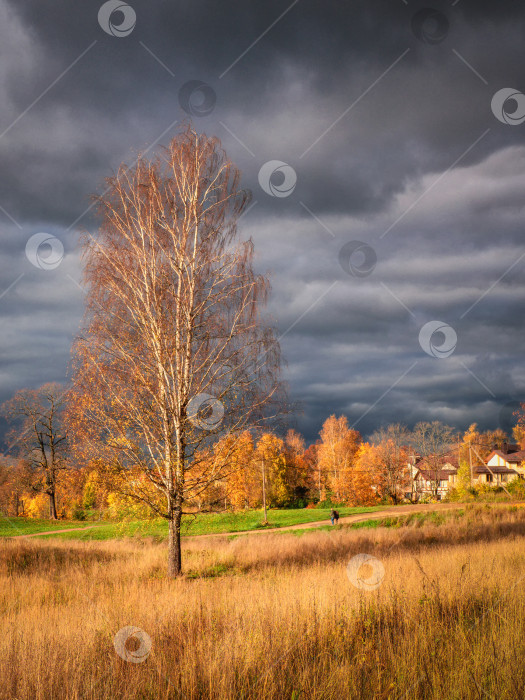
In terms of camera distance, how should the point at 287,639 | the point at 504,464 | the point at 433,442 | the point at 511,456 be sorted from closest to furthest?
the point at 287,639
the point at 433,442
the point at 511,456
the point at 504,464

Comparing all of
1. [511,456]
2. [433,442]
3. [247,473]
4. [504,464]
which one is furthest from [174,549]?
[504,464]

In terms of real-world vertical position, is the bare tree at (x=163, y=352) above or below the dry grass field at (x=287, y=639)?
above

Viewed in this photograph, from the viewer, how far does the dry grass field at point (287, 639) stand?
3838mm

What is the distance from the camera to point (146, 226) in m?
10.7

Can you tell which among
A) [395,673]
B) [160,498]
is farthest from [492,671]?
[160,498]

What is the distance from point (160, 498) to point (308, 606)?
530 cm

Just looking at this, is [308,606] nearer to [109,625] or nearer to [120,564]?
[109,625]

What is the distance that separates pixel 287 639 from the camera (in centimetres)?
465

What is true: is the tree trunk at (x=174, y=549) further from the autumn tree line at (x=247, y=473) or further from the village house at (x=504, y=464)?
the village house at (x=504, y=464)

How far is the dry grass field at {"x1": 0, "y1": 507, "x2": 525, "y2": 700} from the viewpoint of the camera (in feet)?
12.6

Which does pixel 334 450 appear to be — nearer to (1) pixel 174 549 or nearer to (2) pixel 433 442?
(2) pixel 433 442

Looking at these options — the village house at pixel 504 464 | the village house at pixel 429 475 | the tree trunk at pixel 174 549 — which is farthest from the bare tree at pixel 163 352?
the village house at pixel 504 464

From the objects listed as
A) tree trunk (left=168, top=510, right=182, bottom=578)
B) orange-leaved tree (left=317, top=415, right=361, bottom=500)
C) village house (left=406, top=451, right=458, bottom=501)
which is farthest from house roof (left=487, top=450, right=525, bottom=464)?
tree trunk (left=168, top=510, right=182, bottom=578)

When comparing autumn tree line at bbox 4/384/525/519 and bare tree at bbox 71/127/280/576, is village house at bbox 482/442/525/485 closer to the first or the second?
autumn tree line at bbox 4/384/525/519
